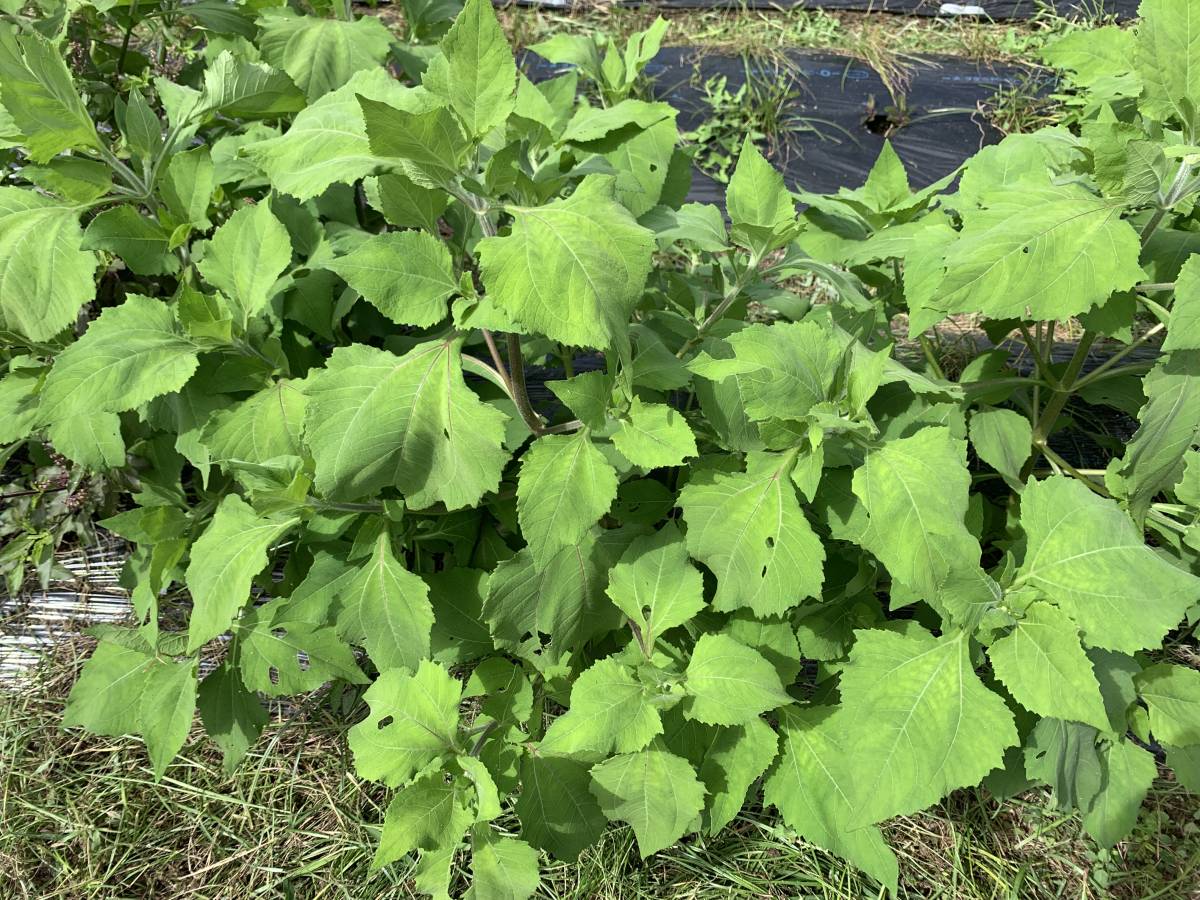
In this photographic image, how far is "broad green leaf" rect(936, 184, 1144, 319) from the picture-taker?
168 cm

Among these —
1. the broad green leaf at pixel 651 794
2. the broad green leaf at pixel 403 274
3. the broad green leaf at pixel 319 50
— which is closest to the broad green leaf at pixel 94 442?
the broad green leaf at pixel 403 274

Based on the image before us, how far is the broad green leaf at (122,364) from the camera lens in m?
1.86

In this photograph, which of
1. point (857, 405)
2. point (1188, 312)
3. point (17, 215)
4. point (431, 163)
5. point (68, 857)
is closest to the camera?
point (431, 163)

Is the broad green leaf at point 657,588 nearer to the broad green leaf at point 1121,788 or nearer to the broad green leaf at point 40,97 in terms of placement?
the broad green leaf at point 1121,788

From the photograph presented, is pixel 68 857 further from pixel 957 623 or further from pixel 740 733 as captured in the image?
pixel 957 623

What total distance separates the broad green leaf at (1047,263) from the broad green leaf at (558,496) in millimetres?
807

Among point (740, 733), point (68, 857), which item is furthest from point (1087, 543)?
point (68, 857)

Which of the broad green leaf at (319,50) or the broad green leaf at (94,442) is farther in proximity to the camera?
the broad green leaf at (319,50)

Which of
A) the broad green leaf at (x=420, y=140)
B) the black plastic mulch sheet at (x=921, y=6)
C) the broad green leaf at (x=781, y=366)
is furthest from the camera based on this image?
the black plastic mulch sheet at (x=921, y=6)

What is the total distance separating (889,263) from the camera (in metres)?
2.60

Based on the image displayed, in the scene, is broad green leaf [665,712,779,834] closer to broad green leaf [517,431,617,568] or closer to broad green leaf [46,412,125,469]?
broad green leaf [517,431,617,568]

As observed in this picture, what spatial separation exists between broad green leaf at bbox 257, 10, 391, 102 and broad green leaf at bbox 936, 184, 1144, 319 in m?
1.63

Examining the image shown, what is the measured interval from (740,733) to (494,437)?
0.97m

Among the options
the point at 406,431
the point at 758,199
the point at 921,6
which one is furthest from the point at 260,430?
the point at 921,6
